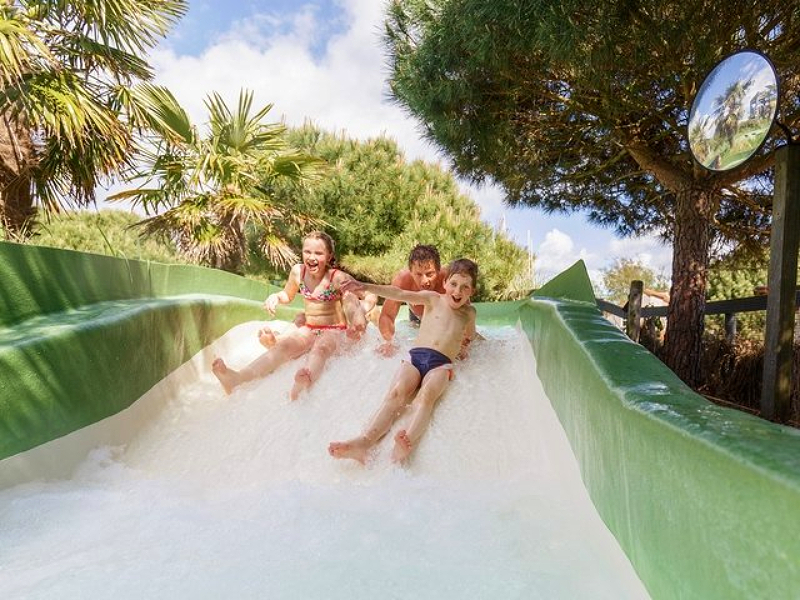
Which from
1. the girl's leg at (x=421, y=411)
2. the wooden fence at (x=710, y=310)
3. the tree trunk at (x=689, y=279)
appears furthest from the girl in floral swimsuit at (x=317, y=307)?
the tree trunk at (x=689, y=279)

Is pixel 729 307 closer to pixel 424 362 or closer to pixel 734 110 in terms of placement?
pixel 734 110

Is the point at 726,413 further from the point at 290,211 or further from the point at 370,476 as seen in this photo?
the point at 290,211

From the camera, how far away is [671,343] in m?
5.44

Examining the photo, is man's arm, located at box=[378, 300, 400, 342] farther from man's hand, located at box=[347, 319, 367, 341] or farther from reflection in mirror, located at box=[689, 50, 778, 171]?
reflection in mirror, located at box=[689, 50, 778, 171]

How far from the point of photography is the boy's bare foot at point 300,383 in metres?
2.84

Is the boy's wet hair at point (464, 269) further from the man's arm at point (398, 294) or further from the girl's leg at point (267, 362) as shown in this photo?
the girl's leg at point (267, 362)

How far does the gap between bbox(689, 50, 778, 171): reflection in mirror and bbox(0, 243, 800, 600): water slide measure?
960mm

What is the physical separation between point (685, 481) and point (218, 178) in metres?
7.28

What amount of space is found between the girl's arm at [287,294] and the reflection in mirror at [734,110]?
241cm

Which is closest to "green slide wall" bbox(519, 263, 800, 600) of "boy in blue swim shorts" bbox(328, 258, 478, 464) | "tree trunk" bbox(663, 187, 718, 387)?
"boy in blue swim shorts" bbox(328, 258, 478, 464)

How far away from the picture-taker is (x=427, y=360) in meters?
2.76

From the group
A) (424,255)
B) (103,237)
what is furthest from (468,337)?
(103,237)

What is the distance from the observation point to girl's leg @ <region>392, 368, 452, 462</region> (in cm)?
220

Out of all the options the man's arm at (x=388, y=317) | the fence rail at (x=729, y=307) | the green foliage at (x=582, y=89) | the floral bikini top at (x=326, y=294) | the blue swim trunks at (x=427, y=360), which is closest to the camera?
the blue swim trunks at (x=427, y=360)
